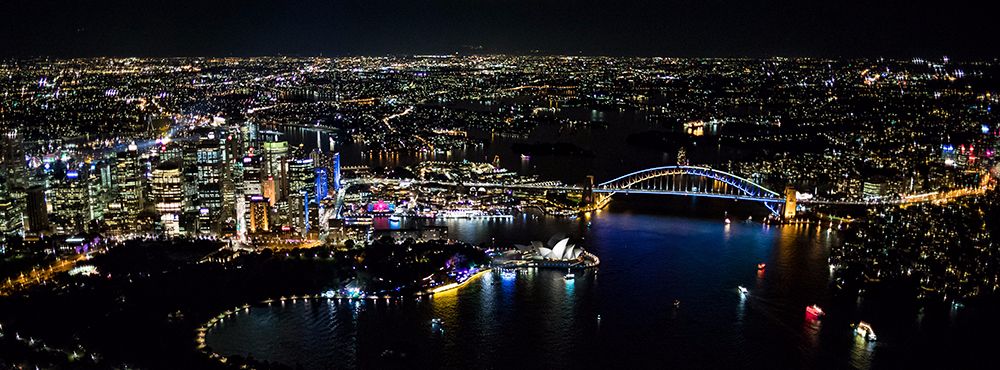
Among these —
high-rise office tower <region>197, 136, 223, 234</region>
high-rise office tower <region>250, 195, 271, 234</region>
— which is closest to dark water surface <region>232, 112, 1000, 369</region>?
high-rise office tower <region>250, 195, 271, 234</region>

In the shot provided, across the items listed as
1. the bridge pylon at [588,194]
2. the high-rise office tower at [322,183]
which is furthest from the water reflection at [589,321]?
the high-rise office tower at [322,183]

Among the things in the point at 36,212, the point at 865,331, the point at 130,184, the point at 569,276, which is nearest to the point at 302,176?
the point at 130,184

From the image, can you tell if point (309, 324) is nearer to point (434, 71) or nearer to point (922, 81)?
point (922, 81)

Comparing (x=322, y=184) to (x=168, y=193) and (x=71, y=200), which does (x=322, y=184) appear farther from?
(x=71, y=200)

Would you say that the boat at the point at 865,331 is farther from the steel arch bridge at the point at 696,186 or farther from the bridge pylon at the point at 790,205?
the steel arch bridge at the point at 696,186

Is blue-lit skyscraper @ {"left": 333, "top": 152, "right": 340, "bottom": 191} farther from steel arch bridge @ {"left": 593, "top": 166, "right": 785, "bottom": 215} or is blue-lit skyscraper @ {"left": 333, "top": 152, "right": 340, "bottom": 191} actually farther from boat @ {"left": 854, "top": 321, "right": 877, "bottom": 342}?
boat @ {"left": 854, "top": 321, "right": 877, "bottom": 342}

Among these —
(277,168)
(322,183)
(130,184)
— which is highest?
(277,168)
